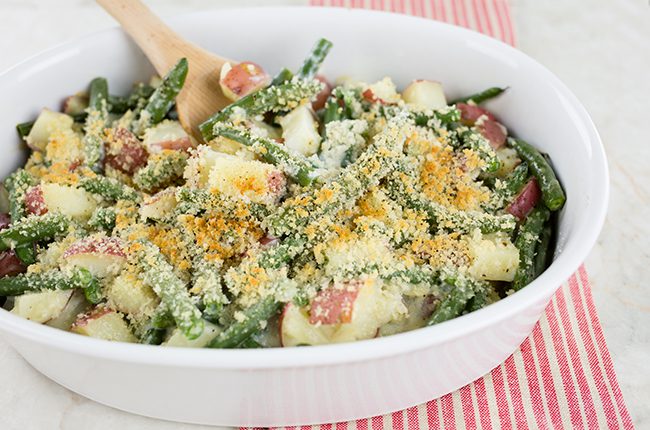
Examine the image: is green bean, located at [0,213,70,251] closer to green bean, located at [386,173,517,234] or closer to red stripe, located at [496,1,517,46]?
green bean, located at [386,173,517,234]

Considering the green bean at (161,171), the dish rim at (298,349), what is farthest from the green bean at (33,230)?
the dish rim at (298,349)

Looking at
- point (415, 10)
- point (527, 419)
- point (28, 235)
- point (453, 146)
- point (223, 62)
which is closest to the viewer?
point (527, 419)

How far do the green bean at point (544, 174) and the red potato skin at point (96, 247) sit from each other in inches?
50.9

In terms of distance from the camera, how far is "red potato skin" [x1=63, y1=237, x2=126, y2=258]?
216 centimetres

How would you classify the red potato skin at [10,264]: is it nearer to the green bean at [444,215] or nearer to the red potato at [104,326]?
the red potato at [104,326]

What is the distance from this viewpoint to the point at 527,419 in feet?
6.95

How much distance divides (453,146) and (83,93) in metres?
1.39

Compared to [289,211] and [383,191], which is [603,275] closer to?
[383,191]

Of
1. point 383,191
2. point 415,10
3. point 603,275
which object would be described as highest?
point 383,191

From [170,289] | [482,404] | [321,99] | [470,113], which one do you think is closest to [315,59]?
[321,99]

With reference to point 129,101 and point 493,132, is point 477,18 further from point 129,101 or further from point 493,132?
point 129,101

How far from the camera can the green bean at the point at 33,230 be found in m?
2.29

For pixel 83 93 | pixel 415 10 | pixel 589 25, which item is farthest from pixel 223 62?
pixel 589 25

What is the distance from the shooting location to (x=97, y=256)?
84.9 inches
